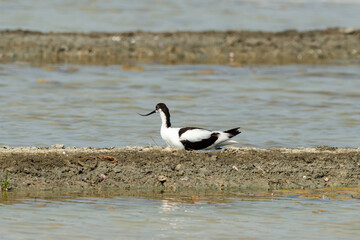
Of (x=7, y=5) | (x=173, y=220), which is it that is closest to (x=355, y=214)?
(x=173, y=220)

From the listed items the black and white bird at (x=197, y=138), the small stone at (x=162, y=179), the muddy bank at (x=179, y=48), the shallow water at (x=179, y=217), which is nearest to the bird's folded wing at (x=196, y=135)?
the black and white bird at (x=197, y=138)

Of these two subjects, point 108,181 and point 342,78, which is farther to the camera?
point 342,78

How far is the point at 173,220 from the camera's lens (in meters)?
8.07

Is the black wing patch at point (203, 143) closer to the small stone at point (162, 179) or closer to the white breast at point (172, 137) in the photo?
the white breast at point (172, 137)

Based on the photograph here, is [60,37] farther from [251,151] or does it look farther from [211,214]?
[211,214]

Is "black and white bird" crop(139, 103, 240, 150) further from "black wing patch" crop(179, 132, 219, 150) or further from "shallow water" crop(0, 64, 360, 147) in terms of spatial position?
"shallow water" crop(0, 64, 360, 147)

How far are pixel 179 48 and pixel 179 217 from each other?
47.8 feet

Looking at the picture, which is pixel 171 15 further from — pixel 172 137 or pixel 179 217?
pixel 179 217

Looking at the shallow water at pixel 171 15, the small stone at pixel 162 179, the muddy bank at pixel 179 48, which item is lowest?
the small stone at pixel 162 179

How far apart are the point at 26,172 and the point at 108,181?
0.87 m

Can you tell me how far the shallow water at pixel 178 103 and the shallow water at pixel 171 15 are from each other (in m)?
6.81

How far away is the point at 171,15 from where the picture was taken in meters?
30.0

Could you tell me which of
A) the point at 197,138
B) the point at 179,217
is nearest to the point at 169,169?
the point at 197,138

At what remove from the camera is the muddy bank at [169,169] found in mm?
9375
